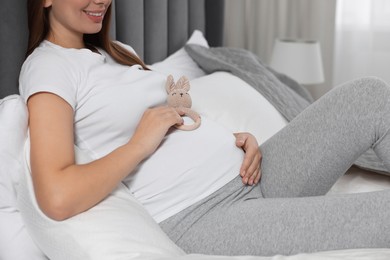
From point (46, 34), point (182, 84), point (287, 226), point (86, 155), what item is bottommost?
point (287, 226)

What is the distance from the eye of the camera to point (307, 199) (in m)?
1.21

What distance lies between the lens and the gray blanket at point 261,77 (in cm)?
198

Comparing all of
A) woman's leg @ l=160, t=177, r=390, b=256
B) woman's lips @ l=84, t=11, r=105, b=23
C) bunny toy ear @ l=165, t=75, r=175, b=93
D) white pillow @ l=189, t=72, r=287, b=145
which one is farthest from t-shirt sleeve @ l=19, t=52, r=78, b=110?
white pillow @ l=189, t=72, r=287, b=145

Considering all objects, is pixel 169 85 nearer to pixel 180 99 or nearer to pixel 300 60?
pixel 180 99

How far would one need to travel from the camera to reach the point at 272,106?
77.3 inches

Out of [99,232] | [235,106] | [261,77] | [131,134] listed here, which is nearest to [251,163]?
[131,134]

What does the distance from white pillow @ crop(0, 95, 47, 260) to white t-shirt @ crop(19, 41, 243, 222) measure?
7cm

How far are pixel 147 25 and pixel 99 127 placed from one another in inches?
35.6

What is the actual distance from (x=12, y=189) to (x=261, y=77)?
1.14 metres

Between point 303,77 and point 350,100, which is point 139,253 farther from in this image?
point 303,77

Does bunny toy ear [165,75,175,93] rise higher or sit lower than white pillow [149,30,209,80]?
higher

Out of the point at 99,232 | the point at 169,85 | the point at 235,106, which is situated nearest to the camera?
the point at 99,232

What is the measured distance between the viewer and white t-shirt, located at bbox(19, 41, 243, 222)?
124 centimetres

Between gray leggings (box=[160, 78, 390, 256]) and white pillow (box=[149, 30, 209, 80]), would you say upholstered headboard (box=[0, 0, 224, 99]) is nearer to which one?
white pillow (box=[149, 30, 209, 80])
